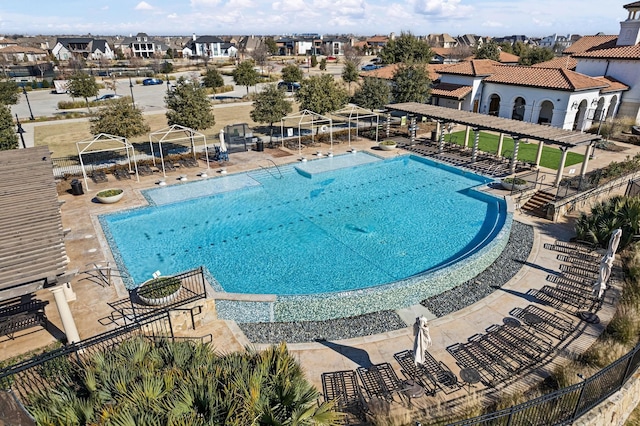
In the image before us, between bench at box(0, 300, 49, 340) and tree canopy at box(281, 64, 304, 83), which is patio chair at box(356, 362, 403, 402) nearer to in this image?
bench at box(0, 300, 49, 340)

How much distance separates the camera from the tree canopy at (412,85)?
111 ft

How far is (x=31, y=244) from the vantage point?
31.9 ft

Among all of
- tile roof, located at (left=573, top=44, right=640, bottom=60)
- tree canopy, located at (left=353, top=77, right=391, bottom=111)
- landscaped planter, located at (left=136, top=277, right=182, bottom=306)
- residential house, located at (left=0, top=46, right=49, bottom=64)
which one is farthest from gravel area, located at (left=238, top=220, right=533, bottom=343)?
residential house, located at (left=0, top=46, right=49, bottom=64)

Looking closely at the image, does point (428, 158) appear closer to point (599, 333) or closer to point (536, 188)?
point (536, 188)

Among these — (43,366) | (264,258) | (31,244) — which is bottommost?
(264,258)

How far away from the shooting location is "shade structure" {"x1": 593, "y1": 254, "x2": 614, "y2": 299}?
12.1 m

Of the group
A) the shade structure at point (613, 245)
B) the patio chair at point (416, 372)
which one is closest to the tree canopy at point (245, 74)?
the shade structure at point (613, 245)

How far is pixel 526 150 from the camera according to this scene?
97.7ft

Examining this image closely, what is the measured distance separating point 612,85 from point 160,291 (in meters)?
39.6

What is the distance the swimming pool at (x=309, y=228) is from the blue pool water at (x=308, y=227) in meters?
0.05

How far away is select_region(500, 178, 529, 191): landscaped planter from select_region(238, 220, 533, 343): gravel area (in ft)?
23.6

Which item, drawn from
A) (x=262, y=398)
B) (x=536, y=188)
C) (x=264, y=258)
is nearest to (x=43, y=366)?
(x=262, y=398)

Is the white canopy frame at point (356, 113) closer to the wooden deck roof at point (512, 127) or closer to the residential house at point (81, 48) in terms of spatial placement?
the wooden deck roof at point (512, 127)

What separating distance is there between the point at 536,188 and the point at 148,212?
2063 cm
